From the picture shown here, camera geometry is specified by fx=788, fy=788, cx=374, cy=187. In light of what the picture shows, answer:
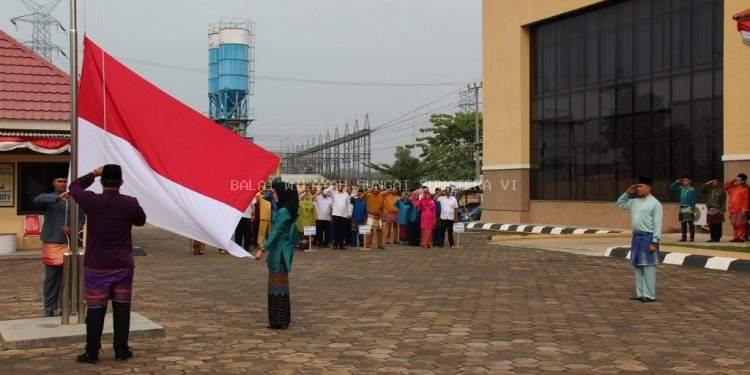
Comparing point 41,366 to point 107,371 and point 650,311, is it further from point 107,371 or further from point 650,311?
point 650,311

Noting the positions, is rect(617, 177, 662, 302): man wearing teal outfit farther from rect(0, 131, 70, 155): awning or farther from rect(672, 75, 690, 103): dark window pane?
rect(672, 75, 690, 103): dark window pane

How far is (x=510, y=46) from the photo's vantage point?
31.7 meters

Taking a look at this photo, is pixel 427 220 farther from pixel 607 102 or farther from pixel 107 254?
pixel 107 254

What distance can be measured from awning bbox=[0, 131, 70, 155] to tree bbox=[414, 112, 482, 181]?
42.4 m

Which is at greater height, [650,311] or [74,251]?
[74,251]

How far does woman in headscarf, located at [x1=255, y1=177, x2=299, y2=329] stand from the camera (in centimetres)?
849

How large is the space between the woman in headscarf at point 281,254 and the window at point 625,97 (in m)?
17.9

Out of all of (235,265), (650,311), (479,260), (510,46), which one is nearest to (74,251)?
(650,311)

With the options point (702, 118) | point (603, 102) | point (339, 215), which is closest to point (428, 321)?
point (339, 215)

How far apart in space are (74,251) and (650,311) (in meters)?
6.77

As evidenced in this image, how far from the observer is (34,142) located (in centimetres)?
1800

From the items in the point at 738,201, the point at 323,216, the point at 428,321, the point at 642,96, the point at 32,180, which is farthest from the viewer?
the point at 642,96

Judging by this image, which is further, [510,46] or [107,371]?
[510,46]

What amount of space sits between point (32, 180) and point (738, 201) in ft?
56.1
